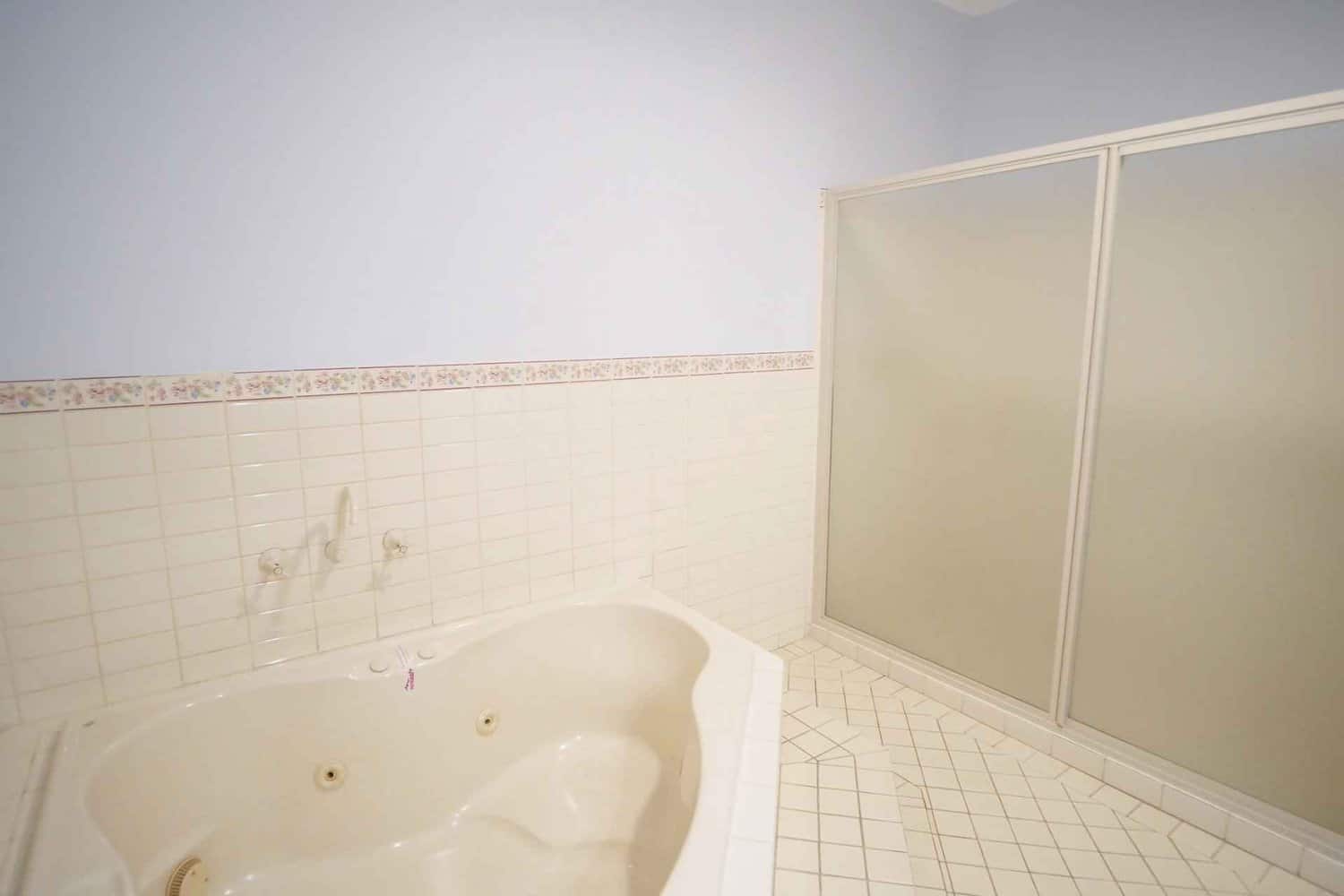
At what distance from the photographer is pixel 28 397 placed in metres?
1.23

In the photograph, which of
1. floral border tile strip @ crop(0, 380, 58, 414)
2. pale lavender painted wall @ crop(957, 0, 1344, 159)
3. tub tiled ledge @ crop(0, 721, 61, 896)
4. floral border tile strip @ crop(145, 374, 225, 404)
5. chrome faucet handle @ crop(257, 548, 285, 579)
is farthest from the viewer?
pale lavender painted wall @ crop(957, 0, 1344, 159)

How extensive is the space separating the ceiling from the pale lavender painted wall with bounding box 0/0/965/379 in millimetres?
541

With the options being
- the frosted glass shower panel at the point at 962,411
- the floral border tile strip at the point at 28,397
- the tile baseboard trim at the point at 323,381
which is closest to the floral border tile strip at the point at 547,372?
the tile baseboard trim at the point at 323,381

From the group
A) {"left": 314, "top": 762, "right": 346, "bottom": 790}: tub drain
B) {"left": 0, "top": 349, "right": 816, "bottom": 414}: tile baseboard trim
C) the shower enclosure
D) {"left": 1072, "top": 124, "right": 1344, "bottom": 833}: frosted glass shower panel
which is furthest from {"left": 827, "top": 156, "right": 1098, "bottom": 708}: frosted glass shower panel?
{"left": 314, "top": 762, "right": 346, "bottom": 790}: tub drain

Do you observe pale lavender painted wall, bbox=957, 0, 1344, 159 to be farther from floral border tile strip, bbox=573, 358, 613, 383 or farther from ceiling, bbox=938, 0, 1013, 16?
floral border tile strip, bbox=573, 358, 613, 383

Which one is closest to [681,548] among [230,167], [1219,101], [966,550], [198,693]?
[966,550]

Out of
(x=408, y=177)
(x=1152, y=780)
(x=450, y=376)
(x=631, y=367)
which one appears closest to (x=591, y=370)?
(x=631, y=367)

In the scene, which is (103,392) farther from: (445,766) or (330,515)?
(445,766)

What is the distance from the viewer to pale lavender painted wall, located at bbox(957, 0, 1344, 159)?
6.66 ft

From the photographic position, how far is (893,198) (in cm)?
227

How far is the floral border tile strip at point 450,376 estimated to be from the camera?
5.42ft

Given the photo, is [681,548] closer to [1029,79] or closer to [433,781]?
[433,781]

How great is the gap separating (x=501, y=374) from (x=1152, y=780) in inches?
82.7

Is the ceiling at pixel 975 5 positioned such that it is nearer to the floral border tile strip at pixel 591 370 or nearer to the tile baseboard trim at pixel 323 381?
the tile baseboard trim at pixel 323 381
